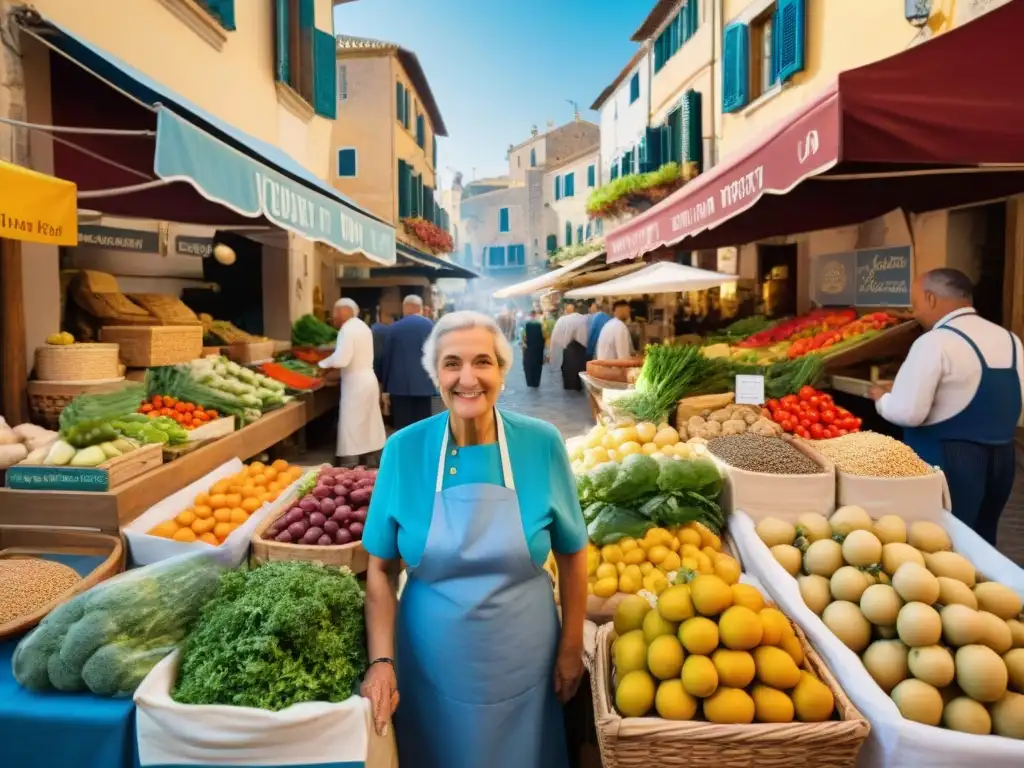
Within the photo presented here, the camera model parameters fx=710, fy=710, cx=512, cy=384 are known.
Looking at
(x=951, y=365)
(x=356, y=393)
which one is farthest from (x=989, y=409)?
(x=356, y=393)

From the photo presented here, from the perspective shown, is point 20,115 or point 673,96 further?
point 673,96

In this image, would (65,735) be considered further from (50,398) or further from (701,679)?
(50,398)

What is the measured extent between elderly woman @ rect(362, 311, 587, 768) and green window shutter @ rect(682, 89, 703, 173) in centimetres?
1486

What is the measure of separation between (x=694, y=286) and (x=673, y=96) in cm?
1113

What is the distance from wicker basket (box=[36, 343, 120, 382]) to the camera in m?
4.93

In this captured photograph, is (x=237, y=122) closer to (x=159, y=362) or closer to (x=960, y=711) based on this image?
(x=159, y=362)

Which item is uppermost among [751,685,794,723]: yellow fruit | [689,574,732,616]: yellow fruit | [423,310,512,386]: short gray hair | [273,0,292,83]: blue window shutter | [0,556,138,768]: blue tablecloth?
[273,0,292,83]: blue window shutter

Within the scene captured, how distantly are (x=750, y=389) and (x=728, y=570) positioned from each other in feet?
6.86

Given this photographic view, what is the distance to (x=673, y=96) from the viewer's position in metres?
17.8

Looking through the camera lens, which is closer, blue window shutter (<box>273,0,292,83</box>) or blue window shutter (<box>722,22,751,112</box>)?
blue window shutter (<box>273,0,292,83</box>)

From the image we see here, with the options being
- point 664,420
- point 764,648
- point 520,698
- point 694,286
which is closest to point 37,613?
Answer: point 520,698

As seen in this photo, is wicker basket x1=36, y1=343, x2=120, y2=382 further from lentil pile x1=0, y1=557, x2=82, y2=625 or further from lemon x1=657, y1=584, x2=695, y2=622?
lemon x1=657, y1=584, x2=695, y2=622

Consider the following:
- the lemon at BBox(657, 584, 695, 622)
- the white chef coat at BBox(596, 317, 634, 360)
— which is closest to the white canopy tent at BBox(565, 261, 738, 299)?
the white chef coat at BBox(596, 317, 634, 360)

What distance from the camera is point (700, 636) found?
2176 mm
